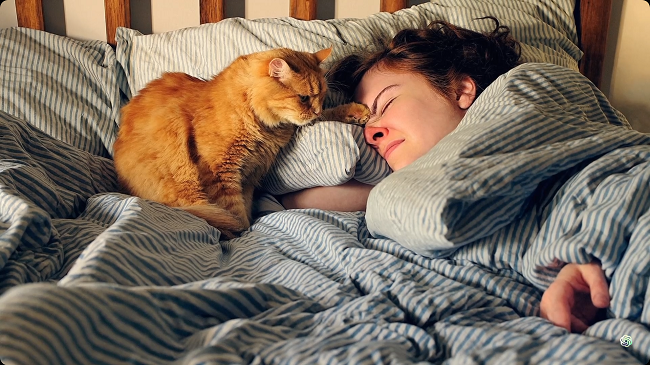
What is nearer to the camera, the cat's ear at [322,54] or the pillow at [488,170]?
the pillow at [488,170]

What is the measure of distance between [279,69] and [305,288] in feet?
2.38

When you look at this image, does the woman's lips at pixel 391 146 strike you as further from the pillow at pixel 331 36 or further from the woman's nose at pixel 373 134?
the pillow at pixel 331 36

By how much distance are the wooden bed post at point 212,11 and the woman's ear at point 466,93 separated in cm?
95

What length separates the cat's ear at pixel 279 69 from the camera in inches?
51.9

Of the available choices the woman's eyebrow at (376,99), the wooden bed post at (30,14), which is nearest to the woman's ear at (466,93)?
the woman's eyebrow at (376,99)

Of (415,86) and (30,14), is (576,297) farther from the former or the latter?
(30,14)

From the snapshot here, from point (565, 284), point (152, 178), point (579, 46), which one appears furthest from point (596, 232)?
point (579, 46)

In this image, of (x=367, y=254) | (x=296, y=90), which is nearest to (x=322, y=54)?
(x=296, y=90)

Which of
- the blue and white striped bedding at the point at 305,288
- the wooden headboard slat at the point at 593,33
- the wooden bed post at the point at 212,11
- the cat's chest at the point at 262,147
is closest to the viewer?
the blue and white striped bedding at the point at 305,288

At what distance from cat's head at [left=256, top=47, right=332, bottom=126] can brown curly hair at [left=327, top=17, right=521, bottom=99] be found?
0.15 metres

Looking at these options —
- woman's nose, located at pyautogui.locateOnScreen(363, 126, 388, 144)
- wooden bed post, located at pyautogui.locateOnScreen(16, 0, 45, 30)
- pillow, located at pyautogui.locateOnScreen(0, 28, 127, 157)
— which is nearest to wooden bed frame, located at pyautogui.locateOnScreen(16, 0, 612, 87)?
wooden bed post, located at pyautogui.locateOnScreen(16, 0, 45, 30)

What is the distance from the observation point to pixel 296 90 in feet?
4.59

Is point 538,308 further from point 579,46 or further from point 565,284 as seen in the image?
point 579,46

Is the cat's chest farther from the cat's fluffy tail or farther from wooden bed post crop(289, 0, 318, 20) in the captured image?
wooden bed post crop(289, 0, 318, 20)
